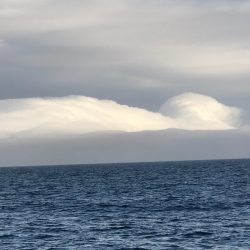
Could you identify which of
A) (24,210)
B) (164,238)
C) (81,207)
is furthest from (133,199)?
(164,238)

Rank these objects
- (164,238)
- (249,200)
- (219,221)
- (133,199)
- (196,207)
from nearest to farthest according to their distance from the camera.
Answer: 1. (164,238)
2. (219,221)
3. (196,207)
4. (249,200)
5. (133,199)

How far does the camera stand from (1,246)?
59.9m

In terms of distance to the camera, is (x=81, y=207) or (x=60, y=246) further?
(x=81, y=207)

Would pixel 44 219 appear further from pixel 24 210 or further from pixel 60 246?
pixel 60 246

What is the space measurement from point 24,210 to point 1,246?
32205mm

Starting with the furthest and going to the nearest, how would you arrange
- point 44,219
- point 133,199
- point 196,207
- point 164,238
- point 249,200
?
point 133,199
point 249,200
point 196,207
point 44,219
point 164,238

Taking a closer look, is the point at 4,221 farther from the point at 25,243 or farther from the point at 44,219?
the point at 25,243

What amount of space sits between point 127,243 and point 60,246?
629cm

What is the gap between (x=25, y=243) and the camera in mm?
61031

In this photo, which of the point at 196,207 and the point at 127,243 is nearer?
the point at 127,243

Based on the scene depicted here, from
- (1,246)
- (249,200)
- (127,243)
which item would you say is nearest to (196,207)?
(249,200)

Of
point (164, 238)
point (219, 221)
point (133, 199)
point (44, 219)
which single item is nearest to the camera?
point (164, 238)

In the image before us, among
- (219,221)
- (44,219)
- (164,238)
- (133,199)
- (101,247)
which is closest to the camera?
(101,247)

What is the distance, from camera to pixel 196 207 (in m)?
89.9
